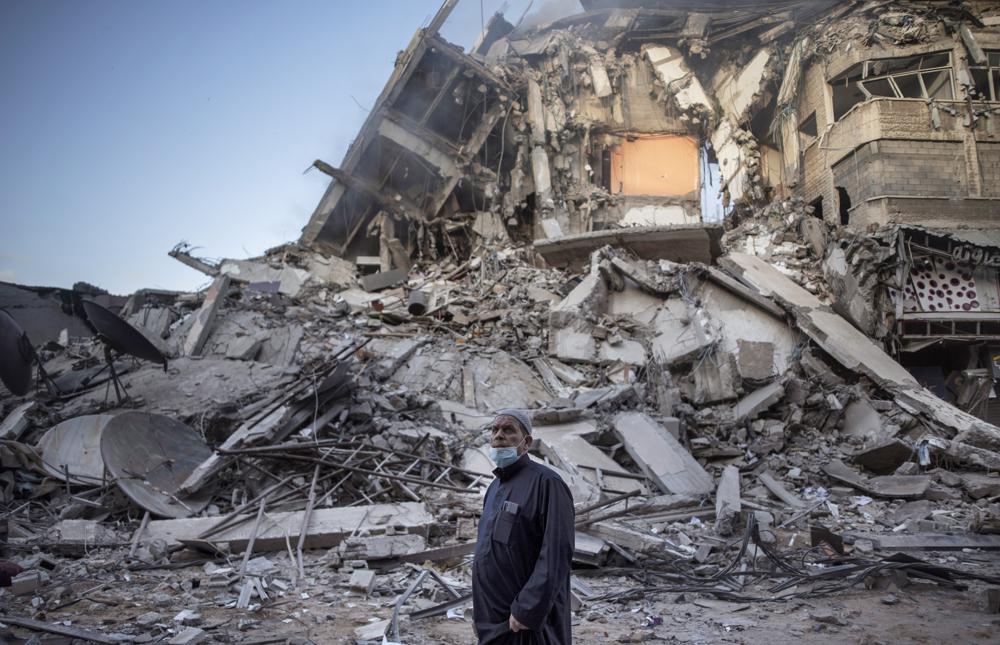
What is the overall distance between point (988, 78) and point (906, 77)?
5.82 ft

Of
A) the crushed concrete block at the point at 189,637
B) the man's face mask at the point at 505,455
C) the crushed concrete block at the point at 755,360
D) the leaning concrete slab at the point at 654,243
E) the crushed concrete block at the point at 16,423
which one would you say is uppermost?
the leaning concrete slab at the point at 654,243

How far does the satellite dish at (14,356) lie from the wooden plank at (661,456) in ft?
23.0

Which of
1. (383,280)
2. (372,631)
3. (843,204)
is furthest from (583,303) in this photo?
(843,204)

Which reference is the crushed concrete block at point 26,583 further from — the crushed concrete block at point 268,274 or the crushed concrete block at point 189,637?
the crushed concrete block at point 268,274

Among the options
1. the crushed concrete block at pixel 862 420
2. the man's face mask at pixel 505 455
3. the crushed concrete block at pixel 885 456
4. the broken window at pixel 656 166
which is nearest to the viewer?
the man's face mask at pixel 505 455

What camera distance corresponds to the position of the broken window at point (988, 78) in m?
14.4

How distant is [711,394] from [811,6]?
14165 millimetres

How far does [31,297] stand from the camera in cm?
1381

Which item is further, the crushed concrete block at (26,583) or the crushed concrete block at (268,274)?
the crushed concrete block at (268,274)

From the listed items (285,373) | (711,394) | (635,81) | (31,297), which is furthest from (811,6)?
(31,297)

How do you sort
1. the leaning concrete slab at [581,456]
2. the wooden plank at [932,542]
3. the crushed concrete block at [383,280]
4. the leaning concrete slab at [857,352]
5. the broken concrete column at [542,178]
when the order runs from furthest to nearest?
the broken concrete column at [542,178] → the crushed concrete block at [383,280] → the leaning concrete slab at [857,352] → the leaning concrete slab at [581,456] → the wooden plank at [932,542]

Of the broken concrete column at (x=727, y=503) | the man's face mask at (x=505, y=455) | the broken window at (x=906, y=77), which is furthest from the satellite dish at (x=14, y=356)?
the broken window at (x=906, y=77)

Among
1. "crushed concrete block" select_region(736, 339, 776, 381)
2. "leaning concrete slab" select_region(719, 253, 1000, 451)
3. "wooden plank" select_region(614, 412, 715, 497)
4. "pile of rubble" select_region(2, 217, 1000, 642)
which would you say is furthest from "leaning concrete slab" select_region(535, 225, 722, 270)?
"wooden plank" select_region(614, 412, 715, 497)

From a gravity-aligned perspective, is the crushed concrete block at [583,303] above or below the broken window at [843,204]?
below
